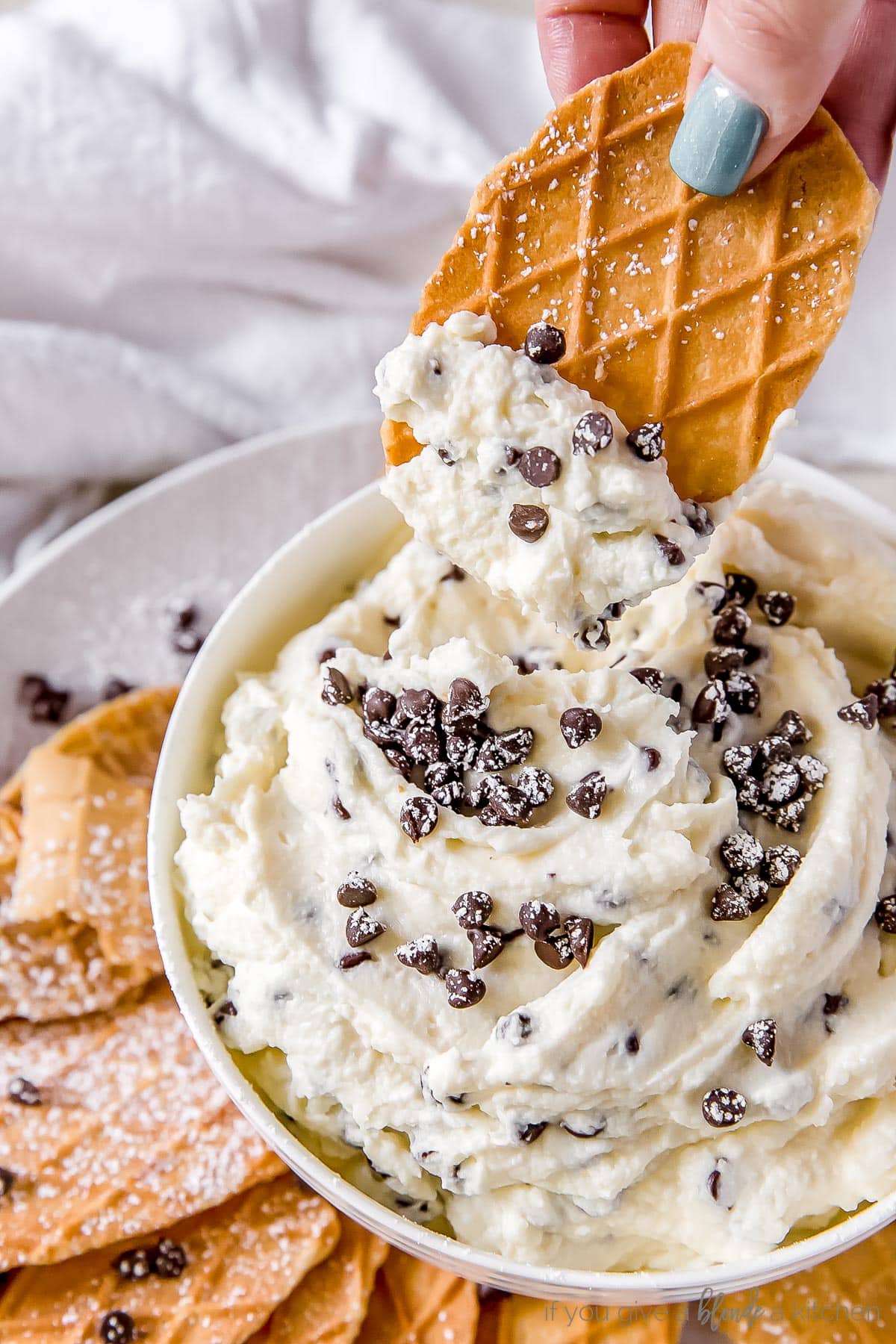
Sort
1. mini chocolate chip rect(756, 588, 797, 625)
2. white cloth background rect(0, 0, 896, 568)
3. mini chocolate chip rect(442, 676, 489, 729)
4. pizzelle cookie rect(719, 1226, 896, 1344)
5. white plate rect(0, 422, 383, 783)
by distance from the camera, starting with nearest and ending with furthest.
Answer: mini chocolate chip rect(442, 676, 489, 729), mini chocolate chip rect(756, 588, 797, 625), pizzelle cookie rect(719, 1226, 896, 1344), white plate rect(0, 422, 383, 783), white cloth background rect(0, 0, 896, 568)

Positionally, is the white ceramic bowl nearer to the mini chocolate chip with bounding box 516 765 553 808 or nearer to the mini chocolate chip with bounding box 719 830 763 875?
the mini chocolate chip with bounding box 719 830 763 875

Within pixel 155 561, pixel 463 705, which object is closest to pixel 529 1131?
pixel 463 705

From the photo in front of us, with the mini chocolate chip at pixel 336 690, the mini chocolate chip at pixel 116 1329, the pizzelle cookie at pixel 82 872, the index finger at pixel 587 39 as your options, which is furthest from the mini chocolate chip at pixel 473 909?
the index finger at pixel 587 39

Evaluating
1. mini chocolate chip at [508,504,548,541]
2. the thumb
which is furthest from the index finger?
mini chocolate chip at [508,504,548,541]

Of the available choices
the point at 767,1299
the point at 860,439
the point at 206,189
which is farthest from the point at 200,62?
the point at 767,1299

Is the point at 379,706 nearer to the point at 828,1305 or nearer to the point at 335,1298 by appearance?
the point at 335,1298

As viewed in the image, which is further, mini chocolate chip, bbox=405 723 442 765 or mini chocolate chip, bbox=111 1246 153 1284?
mini chocolate chip, bbox=111 1246 153 1284

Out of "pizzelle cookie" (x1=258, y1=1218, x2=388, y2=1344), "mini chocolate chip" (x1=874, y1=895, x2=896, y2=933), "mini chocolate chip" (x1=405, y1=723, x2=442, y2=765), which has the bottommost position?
"pizzelle cookie" (x1=258, y1=1218, x2=388, y2=1344)
